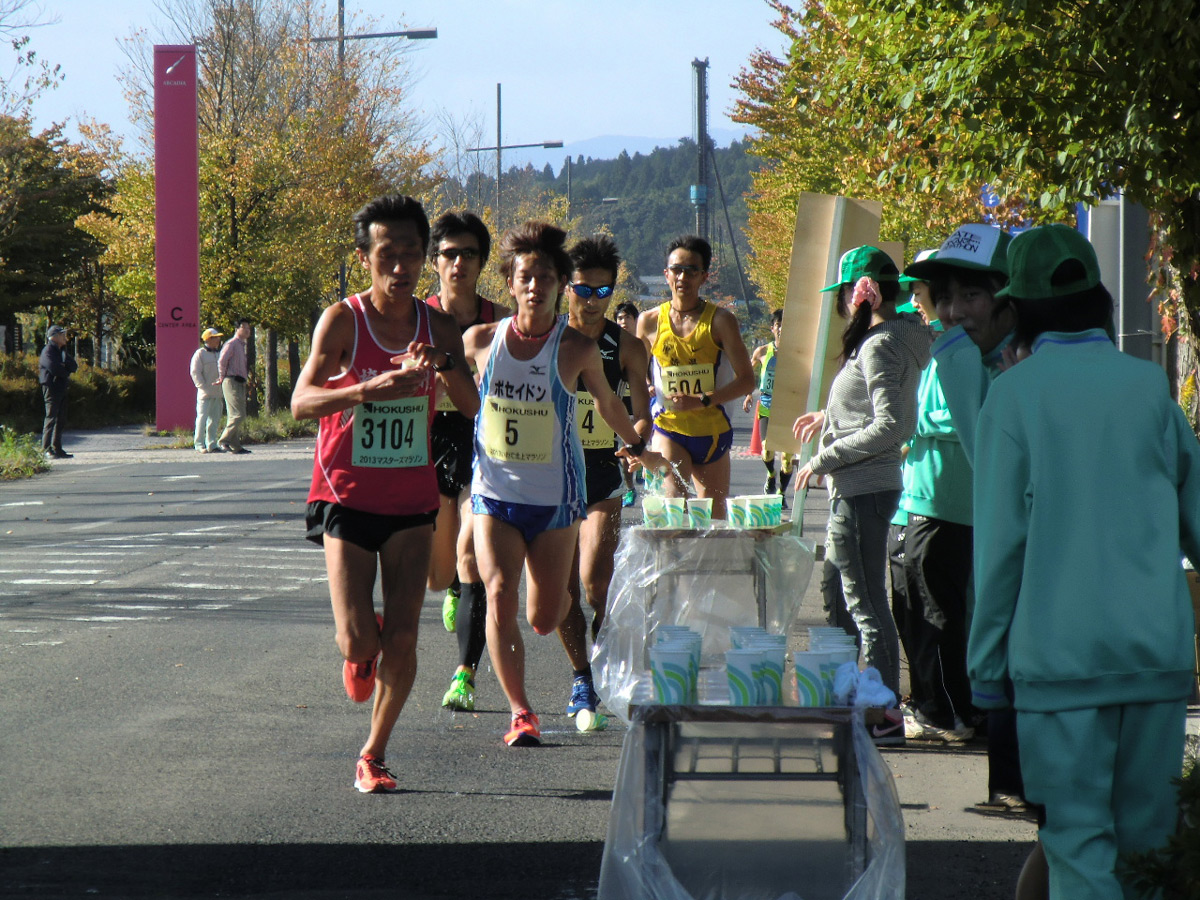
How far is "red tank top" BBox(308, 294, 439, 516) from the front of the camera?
5.38 m

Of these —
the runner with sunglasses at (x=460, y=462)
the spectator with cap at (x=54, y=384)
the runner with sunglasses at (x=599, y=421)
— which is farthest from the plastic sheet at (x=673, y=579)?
the spectator with cap at (x=54, y=384)

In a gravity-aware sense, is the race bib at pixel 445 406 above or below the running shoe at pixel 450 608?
above

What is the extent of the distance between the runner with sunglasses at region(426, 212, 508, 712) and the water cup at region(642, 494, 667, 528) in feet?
2.81

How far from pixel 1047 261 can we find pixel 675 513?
3.54 meters

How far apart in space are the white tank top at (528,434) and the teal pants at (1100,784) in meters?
3.21

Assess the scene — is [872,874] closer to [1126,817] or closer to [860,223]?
[1126,817]

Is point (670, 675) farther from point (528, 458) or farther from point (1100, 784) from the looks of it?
point (528, 458)

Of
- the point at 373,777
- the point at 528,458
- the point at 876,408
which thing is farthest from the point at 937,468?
the point at 373,777

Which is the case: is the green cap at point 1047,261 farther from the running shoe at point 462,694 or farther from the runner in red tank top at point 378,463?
the running shoe at point 462,694

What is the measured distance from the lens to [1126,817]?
10.3 feet

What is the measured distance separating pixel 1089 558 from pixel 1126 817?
23.8 inches

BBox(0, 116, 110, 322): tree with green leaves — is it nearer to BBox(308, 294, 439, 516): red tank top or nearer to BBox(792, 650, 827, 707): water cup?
BBox(308, 294, 439, 516): red tank top

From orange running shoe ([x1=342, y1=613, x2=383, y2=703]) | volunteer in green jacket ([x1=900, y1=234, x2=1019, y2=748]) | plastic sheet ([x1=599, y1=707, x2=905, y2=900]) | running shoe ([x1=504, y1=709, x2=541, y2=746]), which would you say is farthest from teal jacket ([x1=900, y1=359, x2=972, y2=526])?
orange running shoe ([x1=342, y1=613, x2=383, y2=703])

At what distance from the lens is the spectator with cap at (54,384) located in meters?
24.1
